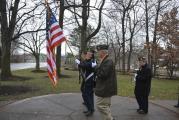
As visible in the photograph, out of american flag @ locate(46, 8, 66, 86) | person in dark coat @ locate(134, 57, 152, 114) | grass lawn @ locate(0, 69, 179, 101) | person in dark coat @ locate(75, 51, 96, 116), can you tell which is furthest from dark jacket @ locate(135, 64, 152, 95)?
grass lawn @ locate(0, 69, 179, 101)

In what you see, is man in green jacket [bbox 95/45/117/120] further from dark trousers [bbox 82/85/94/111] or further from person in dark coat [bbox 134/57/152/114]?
person in dark coat [bbox 134/57/152/114]

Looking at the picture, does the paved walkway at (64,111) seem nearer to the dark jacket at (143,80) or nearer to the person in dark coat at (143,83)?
the person in dark coat at (143,83)

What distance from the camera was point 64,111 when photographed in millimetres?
10336

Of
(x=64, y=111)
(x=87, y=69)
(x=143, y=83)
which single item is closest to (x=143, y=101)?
(x=143, y=83)

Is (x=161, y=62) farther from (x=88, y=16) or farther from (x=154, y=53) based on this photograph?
(x=88, y=16)

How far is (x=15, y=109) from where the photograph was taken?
1048 cm

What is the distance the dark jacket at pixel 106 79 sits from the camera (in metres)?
7.75

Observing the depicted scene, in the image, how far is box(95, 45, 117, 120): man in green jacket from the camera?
7766 mm

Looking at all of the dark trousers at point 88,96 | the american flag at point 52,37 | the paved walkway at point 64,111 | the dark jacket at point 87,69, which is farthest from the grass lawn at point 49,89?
the dark jacket at point 87,69

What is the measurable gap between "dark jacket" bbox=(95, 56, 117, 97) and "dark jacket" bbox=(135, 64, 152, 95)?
2.54m

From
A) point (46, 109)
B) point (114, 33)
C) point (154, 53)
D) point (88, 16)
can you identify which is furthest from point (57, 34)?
point (114, 33)

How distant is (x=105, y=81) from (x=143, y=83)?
9.35 ft

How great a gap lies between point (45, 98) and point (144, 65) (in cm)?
432

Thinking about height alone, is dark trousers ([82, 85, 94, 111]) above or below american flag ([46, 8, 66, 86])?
below
